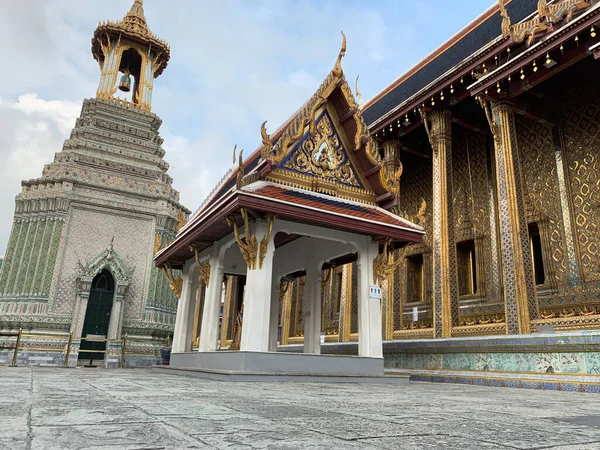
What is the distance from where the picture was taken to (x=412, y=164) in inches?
563

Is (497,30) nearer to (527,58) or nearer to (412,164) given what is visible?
(527,58)

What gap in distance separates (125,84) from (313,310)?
22.6 metres

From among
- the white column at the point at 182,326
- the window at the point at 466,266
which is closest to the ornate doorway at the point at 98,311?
the white column at the point at 182,326

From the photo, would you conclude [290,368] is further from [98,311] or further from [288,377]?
[98,311]

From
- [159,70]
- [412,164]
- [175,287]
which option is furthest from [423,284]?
[159,70]

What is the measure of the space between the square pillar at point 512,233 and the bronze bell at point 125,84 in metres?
23.1

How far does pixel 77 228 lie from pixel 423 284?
14.4 metres

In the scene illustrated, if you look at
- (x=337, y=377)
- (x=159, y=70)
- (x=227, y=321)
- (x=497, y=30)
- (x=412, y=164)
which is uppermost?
(x=159, y=70)

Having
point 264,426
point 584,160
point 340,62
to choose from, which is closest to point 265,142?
point 340,62

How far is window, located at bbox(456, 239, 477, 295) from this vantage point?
1203 cm

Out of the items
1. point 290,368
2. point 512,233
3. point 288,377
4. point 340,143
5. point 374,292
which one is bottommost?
point 288,377

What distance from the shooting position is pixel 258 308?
6395 millimetres

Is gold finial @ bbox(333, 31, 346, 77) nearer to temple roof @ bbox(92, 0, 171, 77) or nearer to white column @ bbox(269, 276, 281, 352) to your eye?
white column @ bbox(269, 276, 281, 352)

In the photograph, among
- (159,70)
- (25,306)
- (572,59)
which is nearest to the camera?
(572,59)
